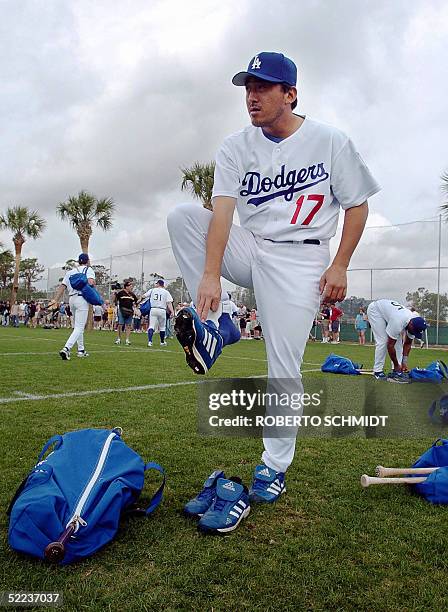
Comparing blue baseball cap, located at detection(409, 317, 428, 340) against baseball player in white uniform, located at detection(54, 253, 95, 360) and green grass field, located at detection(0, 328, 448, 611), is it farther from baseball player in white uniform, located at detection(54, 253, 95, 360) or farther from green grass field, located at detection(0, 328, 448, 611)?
baseball player in white uniform, located at detection(54, 253, 95, 360)

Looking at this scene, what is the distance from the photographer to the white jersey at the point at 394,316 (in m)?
8.80

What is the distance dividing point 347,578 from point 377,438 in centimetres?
264

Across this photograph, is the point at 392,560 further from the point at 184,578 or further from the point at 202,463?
the point at 202,463

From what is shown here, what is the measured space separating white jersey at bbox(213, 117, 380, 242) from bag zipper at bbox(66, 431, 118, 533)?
57.6 inches

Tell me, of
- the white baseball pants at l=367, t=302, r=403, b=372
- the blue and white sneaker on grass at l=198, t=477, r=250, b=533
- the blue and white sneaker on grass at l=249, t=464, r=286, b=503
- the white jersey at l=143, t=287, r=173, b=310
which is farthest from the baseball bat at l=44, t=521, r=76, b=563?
the white jersey at l=143, t=287, r=173, b=310

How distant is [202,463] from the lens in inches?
134

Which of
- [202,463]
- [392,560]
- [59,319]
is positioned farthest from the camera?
[59,319]

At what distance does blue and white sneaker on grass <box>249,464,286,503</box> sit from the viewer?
2.71 m

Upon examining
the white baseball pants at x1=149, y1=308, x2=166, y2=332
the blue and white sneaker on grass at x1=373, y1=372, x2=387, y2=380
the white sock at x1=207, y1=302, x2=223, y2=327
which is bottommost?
the blue and white sneaker on grass at x1=373, y1=372, x2=387, y2=380

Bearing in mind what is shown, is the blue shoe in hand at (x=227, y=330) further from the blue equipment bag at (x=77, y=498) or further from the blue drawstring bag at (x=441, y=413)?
the blue drawstring bag at (x=441, y=413)

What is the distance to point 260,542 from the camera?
2225 mm

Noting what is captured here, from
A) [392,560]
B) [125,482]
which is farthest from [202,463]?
[392,560]

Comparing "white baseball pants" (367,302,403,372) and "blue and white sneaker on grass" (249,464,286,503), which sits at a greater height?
"white baseball pants" (367,302,403,372)

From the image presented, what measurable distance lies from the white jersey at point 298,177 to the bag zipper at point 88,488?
1.46m
